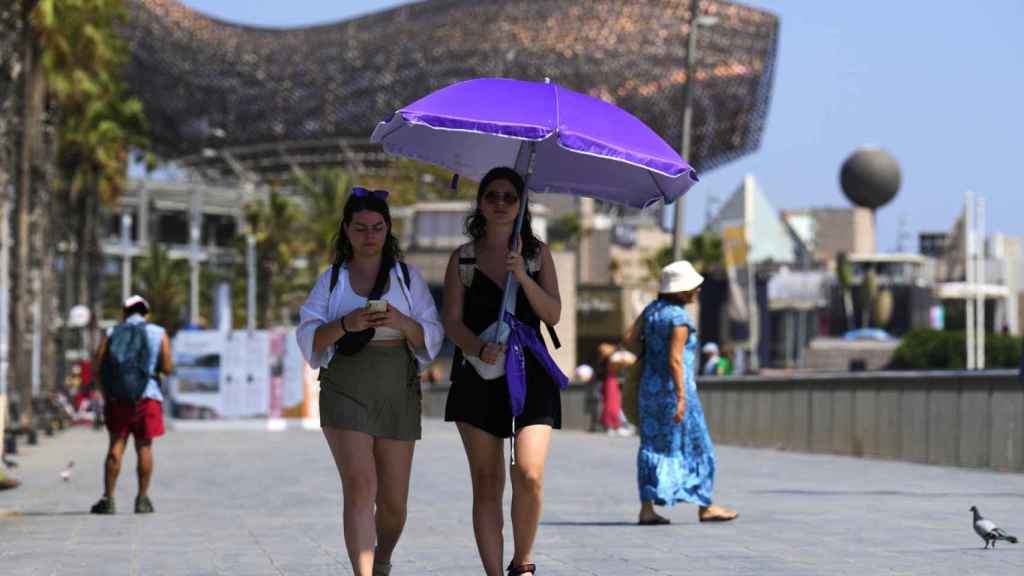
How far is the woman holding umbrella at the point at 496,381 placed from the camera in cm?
800

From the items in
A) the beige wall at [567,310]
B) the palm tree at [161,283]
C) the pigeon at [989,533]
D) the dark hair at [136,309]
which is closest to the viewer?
the pigeon at [989,533]

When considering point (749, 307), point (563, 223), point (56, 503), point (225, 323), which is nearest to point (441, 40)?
point (563, 223)

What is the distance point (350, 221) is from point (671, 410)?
17.5 ft

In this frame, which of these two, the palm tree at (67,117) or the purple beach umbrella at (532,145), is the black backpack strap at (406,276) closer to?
the purple beach umbrella at (532,145)

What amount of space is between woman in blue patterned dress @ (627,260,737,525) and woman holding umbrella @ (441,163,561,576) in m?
4.74

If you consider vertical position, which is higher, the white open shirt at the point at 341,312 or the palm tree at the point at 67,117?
the palm tree at the point at 67,117

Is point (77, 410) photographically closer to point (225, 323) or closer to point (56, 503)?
point (225, 323)

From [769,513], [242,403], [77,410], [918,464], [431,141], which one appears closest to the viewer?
[431,141]

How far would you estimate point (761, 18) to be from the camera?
137875 millimetres

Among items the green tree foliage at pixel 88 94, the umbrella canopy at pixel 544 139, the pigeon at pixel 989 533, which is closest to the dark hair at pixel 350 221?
the umbrella canopy at pixel 544 139

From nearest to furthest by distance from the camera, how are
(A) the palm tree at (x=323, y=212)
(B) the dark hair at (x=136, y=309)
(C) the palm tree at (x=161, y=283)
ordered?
(B) the dark hair at (x=136, y=309) < (A) the palm tree at (x=323, y=212) < (C) the palm tree at (x=161, y=283)

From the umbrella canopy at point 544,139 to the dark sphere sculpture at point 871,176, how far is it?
130 m

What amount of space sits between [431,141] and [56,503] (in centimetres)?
792

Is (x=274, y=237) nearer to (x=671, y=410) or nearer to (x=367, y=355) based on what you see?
(x=671, y=410)
